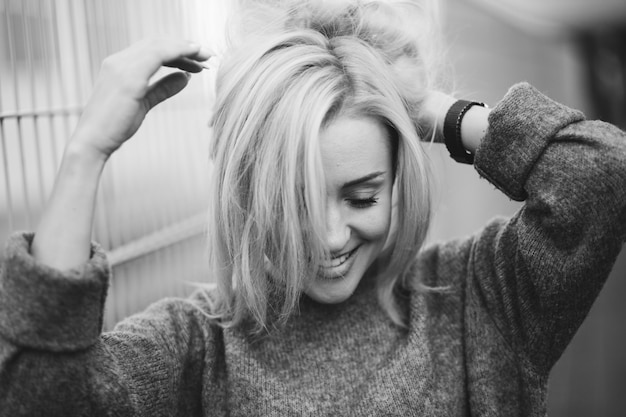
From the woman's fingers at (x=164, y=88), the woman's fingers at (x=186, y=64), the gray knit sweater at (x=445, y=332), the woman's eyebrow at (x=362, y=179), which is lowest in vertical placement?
the gray knit sweater at (x=445, y=332)

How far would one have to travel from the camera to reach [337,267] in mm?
1619

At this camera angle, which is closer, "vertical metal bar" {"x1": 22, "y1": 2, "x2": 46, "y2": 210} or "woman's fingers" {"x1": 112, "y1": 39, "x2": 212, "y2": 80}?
"woman's fingers" {"x1": 112, "y1": 39, "x2": 212, "y2": 80}

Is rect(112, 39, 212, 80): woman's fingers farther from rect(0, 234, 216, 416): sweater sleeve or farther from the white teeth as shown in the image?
the white teeth

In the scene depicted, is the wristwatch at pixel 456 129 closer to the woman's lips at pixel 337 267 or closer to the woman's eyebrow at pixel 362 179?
the woman's eyebrow at pixel 362 179

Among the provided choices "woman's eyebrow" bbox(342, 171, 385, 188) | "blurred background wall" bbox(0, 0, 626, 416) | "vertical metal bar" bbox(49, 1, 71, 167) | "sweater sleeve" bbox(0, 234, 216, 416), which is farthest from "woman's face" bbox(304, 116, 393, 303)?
"vertical metal bar" bbox(49, 1, 71, 167)

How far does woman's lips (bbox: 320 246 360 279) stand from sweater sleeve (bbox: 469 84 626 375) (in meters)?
0.32

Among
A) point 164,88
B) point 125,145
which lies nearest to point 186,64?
point 164,88

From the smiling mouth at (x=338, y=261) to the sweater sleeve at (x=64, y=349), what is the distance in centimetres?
40

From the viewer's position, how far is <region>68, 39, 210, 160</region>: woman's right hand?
139cm

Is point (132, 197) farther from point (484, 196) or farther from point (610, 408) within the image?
point (484, 196)

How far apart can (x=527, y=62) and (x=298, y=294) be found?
7.65 meters

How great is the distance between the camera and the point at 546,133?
1556mm

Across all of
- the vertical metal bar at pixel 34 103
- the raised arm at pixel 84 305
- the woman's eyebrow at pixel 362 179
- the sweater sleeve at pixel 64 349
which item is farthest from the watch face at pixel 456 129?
the vertical metal bar at pixel 34 103

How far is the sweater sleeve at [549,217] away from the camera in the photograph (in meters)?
1.50
